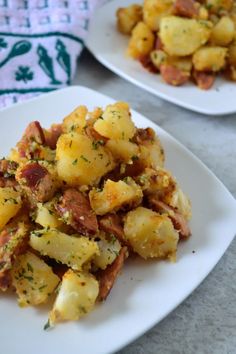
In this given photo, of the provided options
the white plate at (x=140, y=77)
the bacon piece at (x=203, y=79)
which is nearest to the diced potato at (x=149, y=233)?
the white plate at (x=140, y=77)

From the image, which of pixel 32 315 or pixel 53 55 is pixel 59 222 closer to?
pixel 32 315

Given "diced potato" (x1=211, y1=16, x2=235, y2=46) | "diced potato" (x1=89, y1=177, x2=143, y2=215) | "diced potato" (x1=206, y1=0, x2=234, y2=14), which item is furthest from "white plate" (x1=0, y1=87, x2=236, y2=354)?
"diced potato" (x1=206, y1=0, x2=234, y2=14)

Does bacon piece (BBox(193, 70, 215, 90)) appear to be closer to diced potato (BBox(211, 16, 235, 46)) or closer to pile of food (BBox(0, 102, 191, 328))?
Answer: diced potato (BBox(211, 16, 235, 46))

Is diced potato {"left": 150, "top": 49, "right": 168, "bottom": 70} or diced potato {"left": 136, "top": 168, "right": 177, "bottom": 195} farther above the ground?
diced potato {"left": 136, "top": 168, "right": 177, "bottom": 195}

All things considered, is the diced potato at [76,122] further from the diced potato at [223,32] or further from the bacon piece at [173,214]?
the diced potato at [223,32]

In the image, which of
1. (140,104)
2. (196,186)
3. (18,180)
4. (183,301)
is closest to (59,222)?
(18,180)

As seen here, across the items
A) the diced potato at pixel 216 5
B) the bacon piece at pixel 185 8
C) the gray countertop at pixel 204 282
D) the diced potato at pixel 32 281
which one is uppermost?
the bacon piece at pixel 185 8

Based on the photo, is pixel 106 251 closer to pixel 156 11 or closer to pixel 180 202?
pixel 180 202
